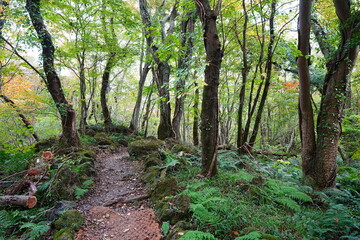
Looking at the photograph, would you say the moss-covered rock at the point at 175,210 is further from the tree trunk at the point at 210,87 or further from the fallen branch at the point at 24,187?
the fallen branch at the point at 24,187

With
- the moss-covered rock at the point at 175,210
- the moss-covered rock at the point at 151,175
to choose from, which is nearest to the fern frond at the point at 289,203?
the moss-covered rock at the point at 175,210

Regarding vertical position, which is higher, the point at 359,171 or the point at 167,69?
the point at 167,69

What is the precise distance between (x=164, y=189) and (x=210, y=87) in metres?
2.61

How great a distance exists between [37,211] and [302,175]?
671 centimetres

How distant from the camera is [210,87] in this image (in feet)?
15.0

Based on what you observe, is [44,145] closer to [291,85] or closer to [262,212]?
[262,212]

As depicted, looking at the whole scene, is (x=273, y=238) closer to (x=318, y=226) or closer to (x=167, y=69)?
(x=318, y=226)

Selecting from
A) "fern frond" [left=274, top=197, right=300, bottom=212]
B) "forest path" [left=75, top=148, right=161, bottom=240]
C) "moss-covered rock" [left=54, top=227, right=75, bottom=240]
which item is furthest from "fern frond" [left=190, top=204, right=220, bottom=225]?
"moss-covered rock" [left=54, top=227, right=75, bottom=240]

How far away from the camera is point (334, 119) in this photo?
5.00 metres

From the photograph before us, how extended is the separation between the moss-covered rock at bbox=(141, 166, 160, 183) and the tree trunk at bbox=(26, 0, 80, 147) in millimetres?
3497

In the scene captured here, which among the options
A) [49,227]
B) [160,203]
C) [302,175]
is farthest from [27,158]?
[302,175]

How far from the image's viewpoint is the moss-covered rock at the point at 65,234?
3090 millimetres

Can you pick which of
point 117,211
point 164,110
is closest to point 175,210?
point 117,211

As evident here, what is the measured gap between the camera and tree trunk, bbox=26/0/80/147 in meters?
6.72
